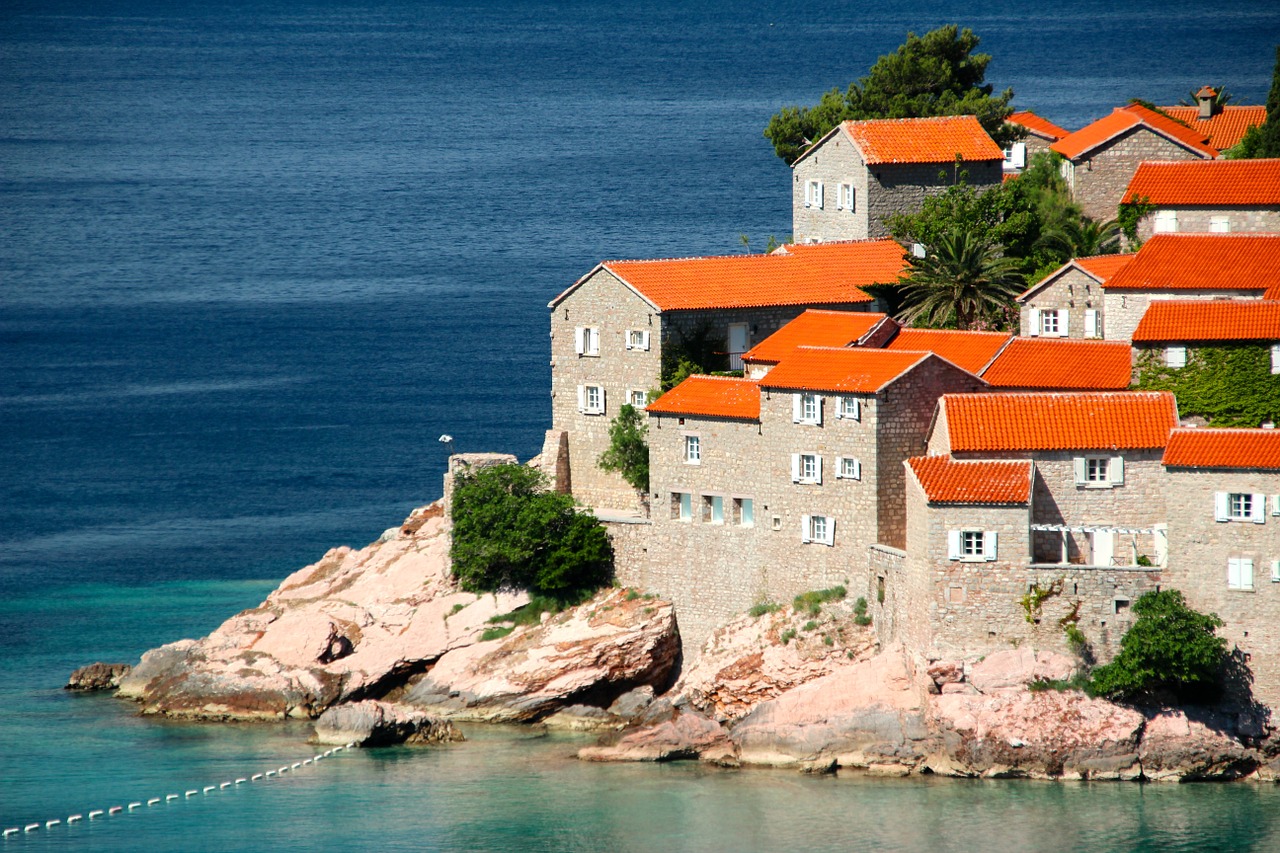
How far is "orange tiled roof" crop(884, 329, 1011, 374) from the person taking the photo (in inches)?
2837

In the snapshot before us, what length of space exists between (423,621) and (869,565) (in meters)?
17.5

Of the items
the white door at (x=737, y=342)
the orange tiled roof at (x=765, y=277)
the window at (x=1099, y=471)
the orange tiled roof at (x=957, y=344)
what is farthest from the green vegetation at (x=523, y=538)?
the window at (x=1099, y=471)

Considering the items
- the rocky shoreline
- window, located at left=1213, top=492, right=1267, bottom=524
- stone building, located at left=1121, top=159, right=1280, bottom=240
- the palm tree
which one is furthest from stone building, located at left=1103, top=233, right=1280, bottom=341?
the rocky shoreline

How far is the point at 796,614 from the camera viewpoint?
69688 mm

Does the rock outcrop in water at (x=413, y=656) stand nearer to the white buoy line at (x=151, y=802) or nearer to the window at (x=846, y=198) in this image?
the white buoy line at (x=151, y=802)

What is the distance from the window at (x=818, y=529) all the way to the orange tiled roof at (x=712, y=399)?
3777 mm

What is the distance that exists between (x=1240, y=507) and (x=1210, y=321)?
878cm

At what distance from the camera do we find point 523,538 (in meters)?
75.2

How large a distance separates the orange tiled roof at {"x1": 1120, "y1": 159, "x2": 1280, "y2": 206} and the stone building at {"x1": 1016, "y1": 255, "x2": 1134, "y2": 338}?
4.44m

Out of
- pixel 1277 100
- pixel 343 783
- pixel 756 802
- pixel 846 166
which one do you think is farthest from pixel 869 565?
pixel 1277 100

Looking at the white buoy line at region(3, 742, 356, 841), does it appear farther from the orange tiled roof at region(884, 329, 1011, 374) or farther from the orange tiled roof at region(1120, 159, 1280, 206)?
the orange tiled roof at region(1120, 159, 1280, 206)

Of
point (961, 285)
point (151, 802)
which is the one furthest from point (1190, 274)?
point (151, 802)

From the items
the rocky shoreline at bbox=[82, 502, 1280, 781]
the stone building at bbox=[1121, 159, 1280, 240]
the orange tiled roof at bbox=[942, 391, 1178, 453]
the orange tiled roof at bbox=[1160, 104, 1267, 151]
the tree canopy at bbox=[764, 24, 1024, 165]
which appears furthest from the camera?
the tree canopy at bbox=[764, 24, 1024, 165]

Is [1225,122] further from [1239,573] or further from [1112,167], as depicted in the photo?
[1239,573]
